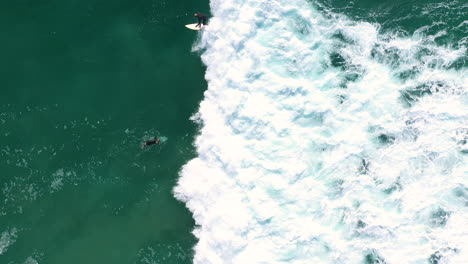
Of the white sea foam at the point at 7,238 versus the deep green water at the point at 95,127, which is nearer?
the white sea foam at the point at 7,238

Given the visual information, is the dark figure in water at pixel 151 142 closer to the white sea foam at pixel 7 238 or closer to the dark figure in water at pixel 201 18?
the dark figure in water at pixel 201 18

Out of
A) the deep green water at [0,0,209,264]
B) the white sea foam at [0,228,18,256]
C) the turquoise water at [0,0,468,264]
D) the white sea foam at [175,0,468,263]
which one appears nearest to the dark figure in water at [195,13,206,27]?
the turquoise water at [0,0,468,264]

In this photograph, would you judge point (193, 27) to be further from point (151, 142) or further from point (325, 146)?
point (325, 146)

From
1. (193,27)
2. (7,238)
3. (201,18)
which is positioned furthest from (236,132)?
(7,238)

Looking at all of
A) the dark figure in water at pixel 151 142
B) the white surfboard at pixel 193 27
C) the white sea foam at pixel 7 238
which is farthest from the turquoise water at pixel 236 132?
the dark figure in water at pixel 151 142

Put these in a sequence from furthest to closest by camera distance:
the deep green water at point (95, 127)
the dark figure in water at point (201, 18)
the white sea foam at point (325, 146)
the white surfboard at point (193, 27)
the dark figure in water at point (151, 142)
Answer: the white surfboard at point (193, 27) < the dark figure in water at point (201, 18) < the dark figure in water at point (151, 142) < the deep green water at point (95, 127) < the white sea foam at point (325, 146)
